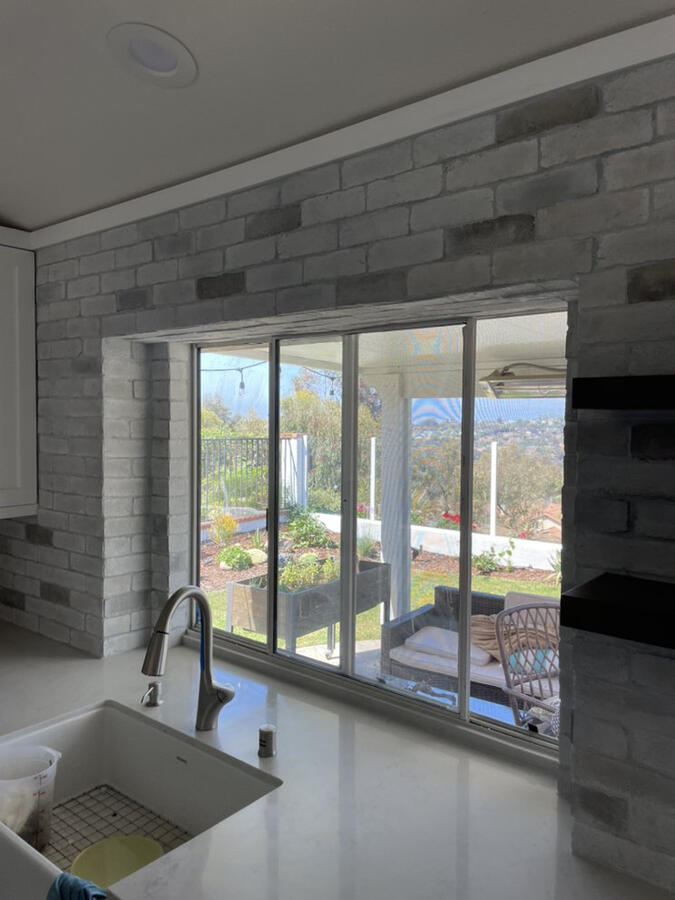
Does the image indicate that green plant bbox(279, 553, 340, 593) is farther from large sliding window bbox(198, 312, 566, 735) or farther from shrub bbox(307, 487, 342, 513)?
shrub bbox(307, 487, 342, 513)

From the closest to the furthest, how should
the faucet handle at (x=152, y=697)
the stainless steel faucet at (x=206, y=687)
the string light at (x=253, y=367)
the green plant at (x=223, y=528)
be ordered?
the stainless steel faucet at (x=206, y=687) < the faucet handle at (x=152, y=697) < the string light at (x=253, y=367) < the green plant at (x=223, y=528)

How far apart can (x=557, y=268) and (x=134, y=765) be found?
178cm

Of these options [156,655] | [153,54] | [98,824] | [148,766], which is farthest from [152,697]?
[153,54]

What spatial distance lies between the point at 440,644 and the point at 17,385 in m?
1.87

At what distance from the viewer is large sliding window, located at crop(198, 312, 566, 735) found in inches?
67.7

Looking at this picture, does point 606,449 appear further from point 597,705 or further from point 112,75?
point 112,75

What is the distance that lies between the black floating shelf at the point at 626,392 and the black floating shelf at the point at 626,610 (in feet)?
1.02

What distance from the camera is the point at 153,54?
153 cm

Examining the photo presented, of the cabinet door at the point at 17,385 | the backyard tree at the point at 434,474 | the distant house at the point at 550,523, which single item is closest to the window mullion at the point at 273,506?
the backyard tree at the point at 434,474

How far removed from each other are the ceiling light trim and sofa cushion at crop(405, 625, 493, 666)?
4.28ft

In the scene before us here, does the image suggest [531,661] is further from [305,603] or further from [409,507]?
[305,603]

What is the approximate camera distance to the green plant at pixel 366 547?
2006mm

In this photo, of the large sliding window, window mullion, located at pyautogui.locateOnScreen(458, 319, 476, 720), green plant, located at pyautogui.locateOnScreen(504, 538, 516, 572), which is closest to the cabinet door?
the large sliding window

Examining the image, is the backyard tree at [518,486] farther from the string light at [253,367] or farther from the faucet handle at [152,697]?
the faucet handle at [152,697]
